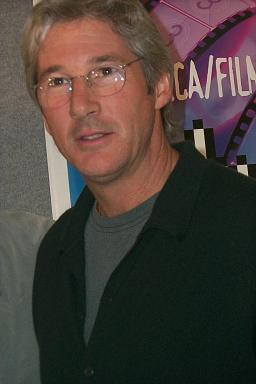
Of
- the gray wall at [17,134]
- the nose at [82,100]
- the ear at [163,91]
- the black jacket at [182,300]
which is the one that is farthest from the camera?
the gray wall at [17,134]

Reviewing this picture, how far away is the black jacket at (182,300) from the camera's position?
2.79 feet

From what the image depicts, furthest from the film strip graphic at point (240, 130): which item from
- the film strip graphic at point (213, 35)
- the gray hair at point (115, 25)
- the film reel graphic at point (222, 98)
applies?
the gray hair at point (115, 25)

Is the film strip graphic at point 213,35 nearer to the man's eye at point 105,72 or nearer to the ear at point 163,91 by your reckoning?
the ear at point 163,91

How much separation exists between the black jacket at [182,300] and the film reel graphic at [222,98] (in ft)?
1.79

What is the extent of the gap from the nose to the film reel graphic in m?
0.62

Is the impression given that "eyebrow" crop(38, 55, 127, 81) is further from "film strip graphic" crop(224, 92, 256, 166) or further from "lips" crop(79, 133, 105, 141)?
"film strip graphic" crop(224, 92, 256, 166)

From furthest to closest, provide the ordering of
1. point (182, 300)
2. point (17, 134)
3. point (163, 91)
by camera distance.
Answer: point (17, 134) → point (163, 91) → point (182, 300)

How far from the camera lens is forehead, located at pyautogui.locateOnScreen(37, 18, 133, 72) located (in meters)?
0.98

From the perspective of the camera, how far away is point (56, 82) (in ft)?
3.31

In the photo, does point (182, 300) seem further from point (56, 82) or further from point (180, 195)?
point (56, 82)

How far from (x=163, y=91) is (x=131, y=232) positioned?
0.27 metres

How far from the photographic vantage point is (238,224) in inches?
34.4

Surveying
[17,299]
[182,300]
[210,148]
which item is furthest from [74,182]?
[182,300]

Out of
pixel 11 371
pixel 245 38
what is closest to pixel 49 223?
pixel 11 371
